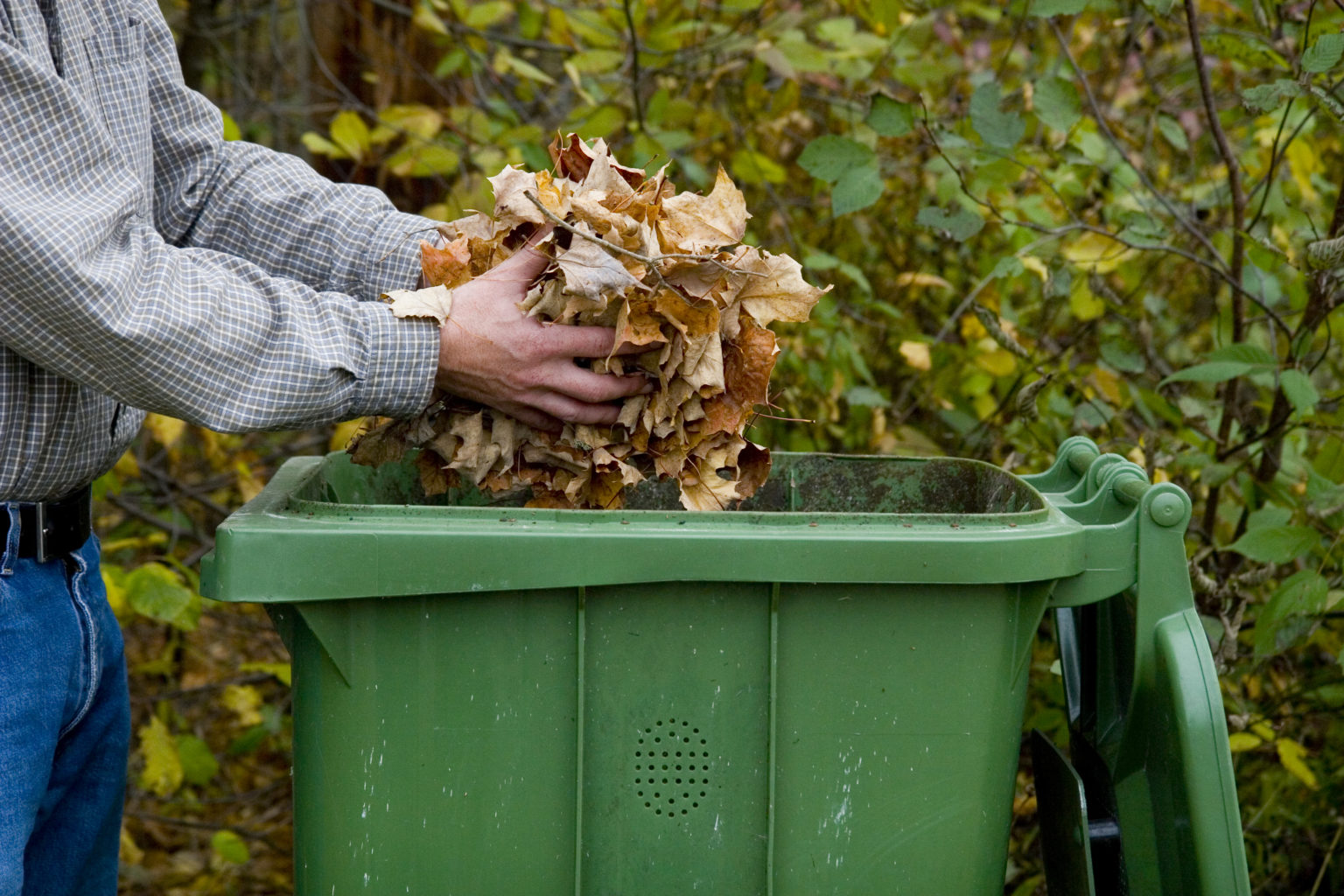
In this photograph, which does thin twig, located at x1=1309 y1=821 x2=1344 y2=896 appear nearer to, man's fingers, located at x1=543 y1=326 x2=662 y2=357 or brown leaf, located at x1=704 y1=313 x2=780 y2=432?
brown leaf, located at x1=704 y1=313 x2=780 y2=432

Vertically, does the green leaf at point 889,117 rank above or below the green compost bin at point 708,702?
above

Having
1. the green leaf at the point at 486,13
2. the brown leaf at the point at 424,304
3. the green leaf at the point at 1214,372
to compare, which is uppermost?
the green leaf at the point at 486,13

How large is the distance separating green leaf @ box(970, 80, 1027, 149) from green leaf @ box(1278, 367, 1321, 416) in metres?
0.66

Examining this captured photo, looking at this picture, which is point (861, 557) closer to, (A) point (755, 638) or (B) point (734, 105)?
(A) point (755, 638)

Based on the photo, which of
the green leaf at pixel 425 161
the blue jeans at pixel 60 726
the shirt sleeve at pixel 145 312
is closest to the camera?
the shirt sleeve at pixel 145 312

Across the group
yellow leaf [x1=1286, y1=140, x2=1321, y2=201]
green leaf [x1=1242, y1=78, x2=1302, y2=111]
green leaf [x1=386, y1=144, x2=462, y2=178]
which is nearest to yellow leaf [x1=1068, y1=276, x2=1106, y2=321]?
yellow leaf [x1=1286, y1=140, x2=1321, y2=201]

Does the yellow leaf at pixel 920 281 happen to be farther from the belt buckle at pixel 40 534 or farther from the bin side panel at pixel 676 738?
the belt buckle at pixel 40 534

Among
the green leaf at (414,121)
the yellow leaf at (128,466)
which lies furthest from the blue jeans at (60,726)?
the green leaf at (414,121)

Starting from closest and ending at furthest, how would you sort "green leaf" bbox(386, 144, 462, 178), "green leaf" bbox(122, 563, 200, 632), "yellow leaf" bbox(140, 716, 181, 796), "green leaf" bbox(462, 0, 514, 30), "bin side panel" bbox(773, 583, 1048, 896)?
"bin side panel" bbox(773, 583, 1048, 896), "green leaf" bbox(122, 563, 200, 632), "yellow leaf" bbox(140, 716, 181, 796), "green leaf" bbox(386, 144, 462, 178), "green leaf" bbox(462, 0, 514, 30)

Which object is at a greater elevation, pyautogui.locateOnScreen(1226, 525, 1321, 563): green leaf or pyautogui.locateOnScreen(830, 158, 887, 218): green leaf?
pyautogui.locateOnScreen(830, 158, 887, 218): green leaf

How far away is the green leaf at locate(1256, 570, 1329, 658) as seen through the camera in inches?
77.9

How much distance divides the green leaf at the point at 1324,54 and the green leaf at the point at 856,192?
0.78 m

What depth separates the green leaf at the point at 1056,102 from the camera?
7.72ft

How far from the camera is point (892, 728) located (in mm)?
1401
